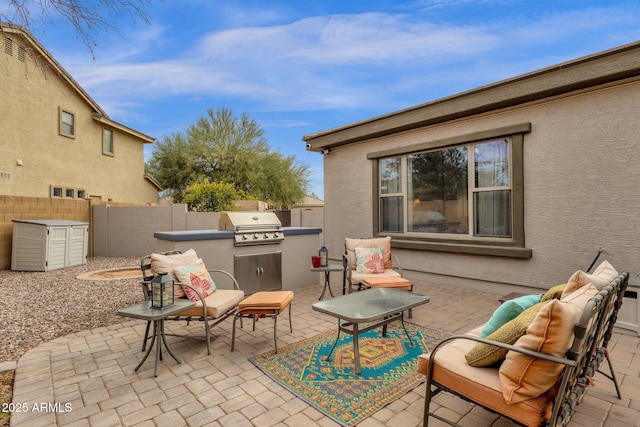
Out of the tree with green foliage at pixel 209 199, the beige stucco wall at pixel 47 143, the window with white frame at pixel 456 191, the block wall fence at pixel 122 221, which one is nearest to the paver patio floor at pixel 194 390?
A: the window with white frame at pixel 456 191

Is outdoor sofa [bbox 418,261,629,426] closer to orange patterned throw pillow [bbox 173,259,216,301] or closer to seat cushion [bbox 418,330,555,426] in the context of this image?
seat cushion [bbox 418,330,555,426]

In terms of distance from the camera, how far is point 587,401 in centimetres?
242

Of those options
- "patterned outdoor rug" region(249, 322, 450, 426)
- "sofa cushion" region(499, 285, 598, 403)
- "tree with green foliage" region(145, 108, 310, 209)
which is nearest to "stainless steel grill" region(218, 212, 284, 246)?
"patterned outdoor rug" region(249, 322, 450, 426)

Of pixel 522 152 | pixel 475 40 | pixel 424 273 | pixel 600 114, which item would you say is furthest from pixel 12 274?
pixel 475 40

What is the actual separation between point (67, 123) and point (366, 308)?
14012 mm

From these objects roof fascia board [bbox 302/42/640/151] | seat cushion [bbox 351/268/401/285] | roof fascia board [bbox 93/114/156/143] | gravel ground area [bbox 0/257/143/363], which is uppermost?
roof fascia board [bbox 93/114/156/143]

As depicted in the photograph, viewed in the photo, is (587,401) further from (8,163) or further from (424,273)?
(8,163)

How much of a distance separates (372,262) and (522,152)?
9.77ft

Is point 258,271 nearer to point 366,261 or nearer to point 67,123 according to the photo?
A: point 366,261

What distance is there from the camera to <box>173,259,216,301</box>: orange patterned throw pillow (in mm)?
3484

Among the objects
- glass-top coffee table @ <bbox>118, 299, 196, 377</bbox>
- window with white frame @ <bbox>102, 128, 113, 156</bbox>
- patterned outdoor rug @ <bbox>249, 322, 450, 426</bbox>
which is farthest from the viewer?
window with white frame @ <bbox>102, 128, 113, 156</bbox>

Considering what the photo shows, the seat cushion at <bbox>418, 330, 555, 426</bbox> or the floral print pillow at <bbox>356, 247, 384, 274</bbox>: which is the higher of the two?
the floral print pillow at <bbox>356, 247, 384, 274</bbox>

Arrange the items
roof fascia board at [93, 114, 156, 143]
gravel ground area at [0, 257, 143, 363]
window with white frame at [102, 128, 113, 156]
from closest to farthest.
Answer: gravel ground area at [0, 257, 143, 363] → roof fascia board at [93, 114, 156, 143] → window with white frame at [102, 128, 113, 156]

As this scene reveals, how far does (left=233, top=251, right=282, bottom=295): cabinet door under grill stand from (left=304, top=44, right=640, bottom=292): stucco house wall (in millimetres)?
2964
